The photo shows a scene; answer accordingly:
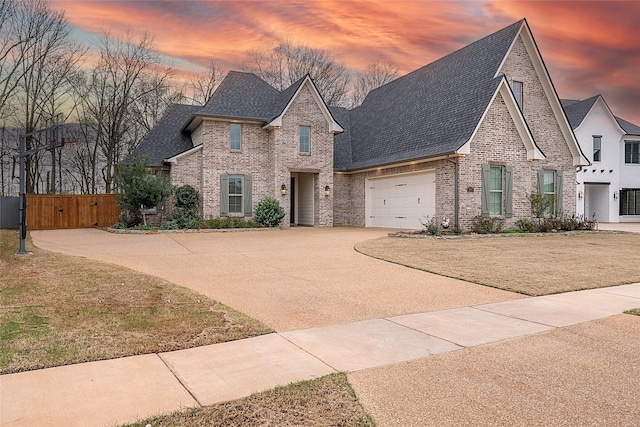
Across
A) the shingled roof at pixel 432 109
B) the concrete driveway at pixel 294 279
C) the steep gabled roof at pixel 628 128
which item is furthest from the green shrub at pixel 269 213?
the steep gabled roof at pixel 628 128

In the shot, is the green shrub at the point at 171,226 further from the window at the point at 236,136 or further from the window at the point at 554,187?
the window at the point at 554,187

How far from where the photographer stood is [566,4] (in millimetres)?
15391

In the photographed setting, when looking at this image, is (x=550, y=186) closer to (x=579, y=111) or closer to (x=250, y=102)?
(x=579, y=111)

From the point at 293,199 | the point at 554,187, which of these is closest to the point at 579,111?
the point at 554,187

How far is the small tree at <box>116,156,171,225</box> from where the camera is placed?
18172mm

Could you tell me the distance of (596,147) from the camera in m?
30.3

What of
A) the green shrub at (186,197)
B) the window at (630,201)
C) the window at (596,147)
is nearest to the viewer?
the green shrub at (186,197)

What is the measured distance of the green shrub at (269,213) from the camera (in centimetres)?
2006

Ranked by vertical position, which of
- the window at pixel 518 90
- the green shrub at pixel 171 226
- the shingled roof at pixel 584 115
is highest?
the shingled roof at pixel 584 115

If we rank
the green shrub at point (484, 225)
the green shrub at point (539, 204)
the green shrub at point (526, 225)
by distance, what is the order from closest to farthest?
the green shrub at point (484, 225)
the green shrub at point (526, 225)
the green shrub at point (539, 204)

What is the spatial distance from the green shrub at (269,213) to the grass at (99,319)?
473 inches

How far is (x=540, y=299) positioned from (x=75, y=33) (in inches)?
1239

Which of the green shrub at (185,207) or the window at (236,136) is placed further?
the window at (236,136)

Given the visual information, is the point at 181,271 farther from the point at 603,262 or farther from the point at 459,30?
the point at 459,30
